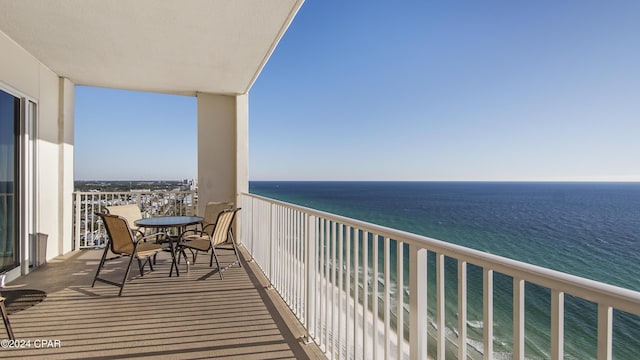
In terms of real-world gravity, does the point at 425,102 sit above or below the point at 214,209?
above

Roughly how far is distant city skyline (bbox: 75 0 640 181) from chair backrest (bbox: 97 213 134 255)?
2.68m

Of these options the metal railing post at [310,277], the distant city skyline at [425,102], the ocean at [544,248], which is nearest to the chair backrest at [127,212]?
the distant city skyline at [425,102]

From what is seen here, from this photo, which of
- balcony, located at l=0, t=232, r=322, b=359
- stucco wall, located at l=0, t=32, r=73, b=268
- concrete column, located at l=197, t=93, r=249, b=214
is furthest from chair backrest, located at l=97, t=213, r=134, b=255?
concrete column, located at l=197, t=93, r=249, b=214

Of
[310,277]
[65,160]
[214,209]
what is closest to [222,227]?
[214,209]

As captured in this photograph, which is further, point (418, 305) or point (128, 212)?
point (128, 212)

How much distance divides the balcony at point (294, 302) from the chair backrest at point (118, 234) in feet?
1.42

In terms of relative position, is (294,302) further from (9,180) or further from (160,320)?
(9,180)

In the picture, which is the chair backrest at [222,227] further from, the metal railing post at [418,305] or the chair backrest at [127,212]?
the metal railing post at [418,305]

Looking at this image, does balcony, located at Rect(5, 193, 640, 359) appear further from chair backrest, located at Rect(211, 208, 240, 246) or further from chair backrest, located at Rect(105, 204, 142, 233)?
chair backrest, located at Rect(105, 204, 142, 233)

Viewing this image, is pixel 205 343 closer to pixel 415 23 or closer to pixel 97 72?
pixel 97 72

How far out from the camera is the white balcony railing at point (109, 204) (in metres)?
4.95

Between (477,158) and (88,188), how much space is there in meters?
33.8

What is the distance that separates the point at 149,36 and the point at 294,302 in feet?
10.4

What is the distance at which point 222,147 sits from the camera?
559cm
